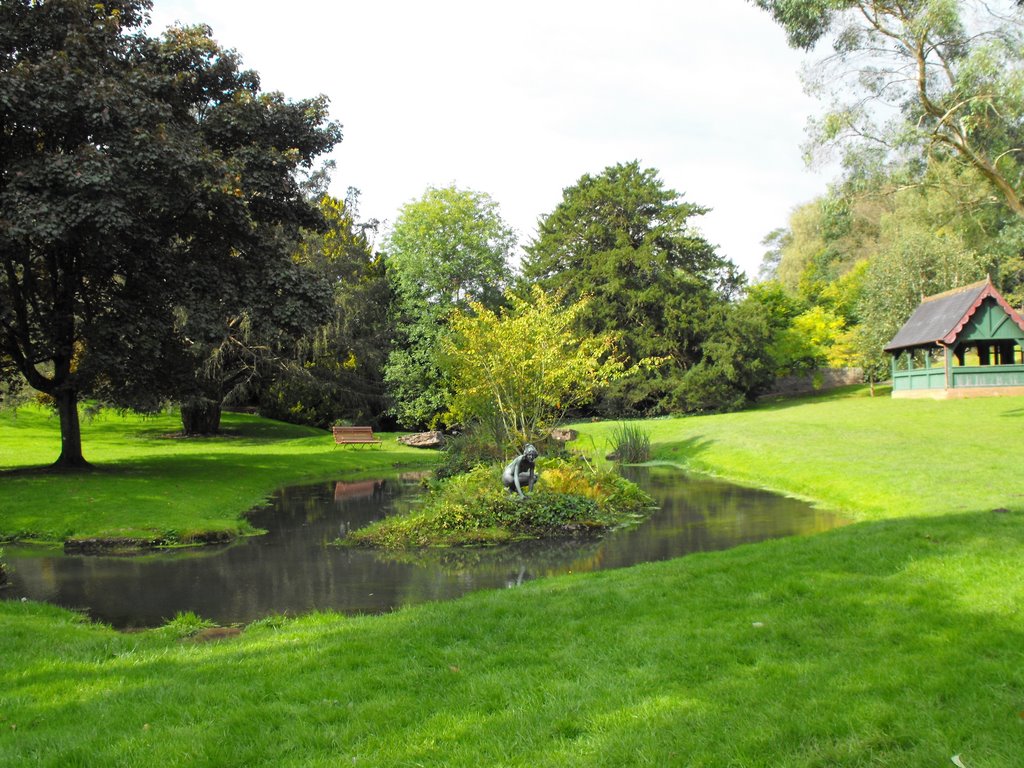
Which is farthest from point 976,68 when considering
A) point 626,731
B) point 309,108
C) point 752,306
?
point 752,306

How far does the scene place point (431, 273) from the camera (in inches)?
1683

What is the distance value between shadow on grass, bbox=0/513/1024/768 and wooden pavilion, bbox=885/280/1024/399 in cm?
3074

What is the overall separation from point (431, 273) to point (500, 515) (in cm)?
3148

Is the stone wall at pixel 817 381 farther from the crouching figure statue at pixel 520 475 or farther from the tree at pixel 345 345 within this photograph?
the crouching figure statue at pixel 520 475

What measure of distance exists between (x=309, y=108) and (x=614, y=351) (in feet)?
78.7

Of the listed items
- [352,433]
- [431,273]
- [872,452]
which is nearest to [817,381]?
[431,273]

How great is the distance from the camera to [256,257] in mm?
19641

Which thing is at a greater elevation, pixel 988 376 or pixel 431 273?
pixel 431 273

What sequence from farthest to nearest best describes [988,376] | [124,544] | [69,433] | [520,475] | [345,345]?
1. [345,345]
2. [988,376]
3. [69,433]
4. [520,475]
5. [124,544]

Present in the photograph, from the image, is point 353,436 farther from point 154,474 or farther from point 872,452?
point 872,452

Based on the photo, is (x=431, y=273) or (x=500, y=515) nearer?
(x=500, y=515)

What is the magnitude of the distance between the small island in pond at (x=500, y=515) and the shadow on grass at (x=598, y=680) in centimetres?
492

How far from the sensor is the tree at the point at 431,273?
41781 millimetres

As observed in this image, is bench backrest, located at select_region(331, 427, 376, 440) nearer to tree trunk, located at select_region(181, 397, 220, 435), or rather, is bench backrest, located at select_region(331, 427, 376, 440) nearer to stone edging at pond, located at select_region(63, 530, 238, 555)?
tree trunk, located at select_region(181, 397, 220, 435)
